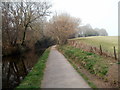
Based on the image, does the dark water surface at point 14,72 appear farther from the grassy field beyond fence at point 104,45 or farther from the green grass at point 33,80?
the grassy field beyond fence at point 104,45

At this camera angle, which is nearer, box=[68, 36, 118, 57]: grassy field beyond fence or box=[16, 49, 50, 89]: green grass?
box=[16, 49, 50, 89]: green grass

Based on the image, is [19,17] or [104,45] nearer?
[104,45]

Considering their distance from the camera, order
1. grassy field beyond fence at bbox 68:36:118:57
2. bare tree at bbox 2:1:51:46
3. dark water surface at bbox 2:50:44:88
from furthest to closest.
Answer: bare tree at bbox 2:1:51:46, grassy field beyond fence at bbox 68:36:118:57, dark water surface at bbox 2:50:44:88

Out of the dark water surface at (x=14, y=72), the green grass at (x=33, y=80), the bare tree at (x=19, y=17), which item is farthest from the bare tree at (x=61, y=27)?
the green grass at (x=33, y=80)

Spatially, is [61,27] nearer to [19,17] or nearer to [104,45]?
[19,17]

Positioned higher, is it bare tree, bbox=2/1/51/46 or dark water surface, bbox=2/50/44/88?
bare tree, bbox=2/1/51/46

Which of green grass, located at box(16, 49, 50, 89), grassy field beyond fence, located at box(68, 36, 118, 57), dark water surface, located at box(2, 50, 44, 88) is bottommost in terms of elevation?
dark water surface, located at box(2, 50, 44, 88)

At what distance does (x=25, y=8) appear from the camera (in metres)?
32.4

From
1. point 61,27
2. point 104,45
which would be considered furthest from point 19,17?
point 104,45

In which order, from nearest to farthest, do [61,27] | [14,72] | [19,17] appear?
[14,72], [19,17], [61,27]

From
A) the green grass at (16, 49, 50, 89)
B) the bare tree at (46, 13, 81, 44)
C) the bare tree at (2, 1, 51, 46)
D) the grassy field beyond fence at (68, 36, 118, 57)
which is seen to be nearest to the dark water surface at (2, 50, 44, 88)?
the green grass at (16, 49, 50, 89)

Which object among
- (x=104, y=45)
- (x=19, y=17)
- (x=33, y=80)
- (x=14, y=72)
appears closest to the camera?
(x=33, y=80)

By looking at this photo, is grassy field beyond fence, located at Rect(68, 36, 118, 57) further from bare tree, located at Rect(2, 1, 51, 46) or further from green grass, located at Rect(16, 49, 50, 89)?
bare tree, located at Rect(2, 1, 51, 46)

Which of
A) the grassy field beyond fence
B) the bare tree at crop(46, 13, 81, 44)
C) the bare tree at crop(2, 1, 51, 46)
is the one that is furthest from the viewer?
the bare tree at crop(46, 13, 81, 44)
